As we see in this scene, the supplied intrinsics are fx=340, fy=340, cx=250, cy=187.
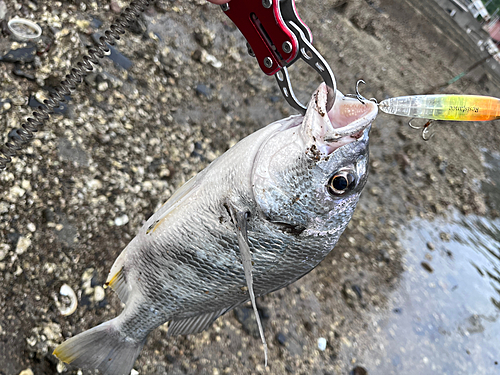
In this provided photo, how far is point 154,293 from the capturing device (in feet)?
6.68

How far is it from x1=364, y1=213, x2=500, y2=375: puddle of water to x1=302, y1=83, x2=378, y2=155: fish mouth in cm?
335

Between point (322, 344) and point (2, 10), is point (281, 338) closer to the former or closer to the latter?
point (322, 344)

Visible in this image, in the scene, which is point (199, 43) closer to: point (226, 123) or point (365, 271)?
point (226, 123)

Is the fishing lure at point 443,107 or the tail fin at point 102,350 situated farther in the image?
the tail fin at point 102,350

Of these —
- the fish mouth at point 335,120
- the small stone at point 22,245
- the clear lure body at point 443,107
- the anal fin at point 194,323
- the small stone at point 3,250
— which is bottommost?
the small stone at point 3,250

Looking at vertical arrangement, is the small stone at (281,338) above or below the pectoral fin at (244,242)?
below

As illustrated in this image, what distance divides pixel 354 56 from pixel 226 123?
→ 12.4ft

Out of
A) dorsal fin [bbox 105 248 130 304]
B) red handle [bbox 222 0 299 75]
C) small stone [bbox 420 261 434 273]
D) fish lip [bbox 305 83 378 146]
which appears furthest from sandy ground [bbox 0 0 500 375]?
fish lip [bbox 305 83 378 146]

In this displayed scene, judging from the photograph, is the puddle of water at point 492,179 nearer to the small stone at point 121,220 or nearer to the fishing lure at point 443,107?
the fishing lure at point 443,107

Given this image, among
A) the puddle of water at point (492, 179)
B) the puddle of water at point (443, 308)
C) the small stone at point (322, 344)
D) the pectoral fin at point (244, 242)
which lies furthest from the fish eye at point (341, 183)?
the puddle of water at point (492, 179)

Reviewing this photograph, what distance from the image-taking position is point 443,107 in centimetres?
197

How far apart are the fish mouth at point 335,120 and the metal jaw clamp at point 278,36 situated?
0.05 meters

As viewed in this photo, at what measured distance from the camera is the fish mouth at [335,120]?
147 cm

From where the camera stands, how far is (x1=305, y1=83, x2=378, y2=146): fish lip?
4.81ft
